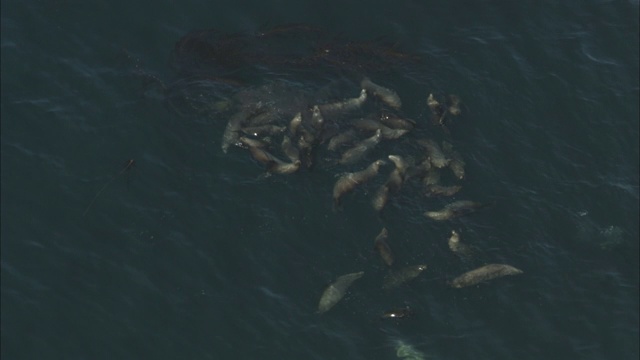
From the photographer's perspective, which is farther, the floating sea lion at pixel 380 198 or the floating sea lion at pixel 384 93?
the floating sea lion at pixel 384 93

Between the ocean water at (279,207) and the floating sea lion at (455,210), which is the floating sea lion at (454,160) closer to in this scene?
the ocean water at (279,207)

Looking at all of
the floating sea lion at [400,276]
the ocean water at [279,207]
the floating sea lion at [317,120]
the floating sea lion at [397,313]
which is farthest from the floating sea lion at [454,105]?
the floating sea lion at [397,313]

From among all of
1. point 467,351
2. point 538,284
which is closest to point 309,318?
point 467,351

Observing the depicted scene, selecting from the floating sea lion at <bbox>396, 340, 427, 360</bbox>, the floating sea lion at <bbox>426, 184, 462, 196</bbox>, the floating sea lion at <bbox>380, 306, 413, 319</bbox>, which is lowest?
the floating sea lion at <bbox>396, 340, 427, 360</bbox>

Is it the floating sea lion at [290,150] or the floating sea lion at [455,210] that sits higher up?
the floating sea lion at [290,150]

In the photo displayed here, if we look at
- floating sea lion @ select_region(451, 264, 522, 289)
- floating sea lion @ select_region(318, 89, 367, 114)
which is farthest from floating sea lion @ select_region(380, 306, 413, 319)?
floating sea lion @ select_region(318, 89, 367, 114)

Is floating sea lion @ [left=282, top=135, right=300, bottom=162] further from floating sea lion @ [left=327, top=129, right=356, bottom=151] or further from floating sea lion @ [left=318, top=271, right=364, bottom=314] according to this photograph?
floating sea lion @ [left=318, top=271, right=364, bottom=314]

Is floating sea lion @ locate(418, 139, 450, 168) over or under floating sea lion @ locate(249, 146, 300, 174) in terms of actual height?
under

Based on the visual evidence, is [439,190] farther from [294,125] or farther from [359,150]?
[294,125]

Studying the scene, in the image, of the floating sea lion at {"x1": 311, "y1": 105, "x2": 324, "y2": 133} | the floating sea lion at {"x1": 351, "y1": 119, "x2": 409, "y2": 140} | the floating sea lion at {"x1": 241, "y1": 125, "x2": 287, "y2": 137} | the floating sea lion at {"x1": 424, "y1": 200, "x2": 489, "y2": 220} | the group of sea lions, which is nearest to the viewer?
the group of sea lions

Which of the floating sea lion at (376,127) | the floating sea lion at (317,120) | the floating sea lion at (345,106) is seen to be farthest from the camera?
the floating sea lion at (345,106)
